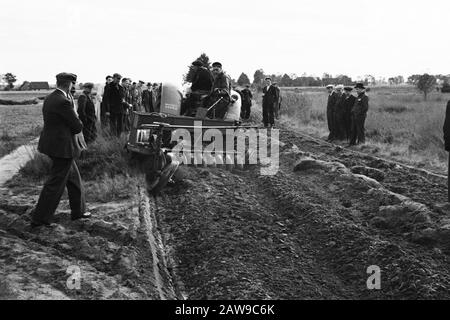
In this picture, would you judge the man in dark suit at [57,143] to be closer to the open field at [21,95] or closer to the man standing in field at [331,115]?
the man standing in field at [331,115]

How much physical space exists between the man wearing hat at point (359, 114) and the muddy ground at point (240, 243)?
5388 millimetres

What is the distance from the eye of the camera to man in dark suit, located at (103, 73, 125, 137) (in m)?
12.9

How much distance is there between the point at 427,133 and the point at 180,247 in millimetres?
12287

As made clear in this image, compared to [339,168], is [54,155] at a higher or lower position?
higher

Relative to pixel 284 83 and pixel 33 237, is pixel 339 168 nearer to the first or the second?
pixel 33 237

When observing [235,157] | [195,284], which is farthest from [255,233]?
[235,157]

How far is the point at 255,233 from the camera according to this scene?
643cm

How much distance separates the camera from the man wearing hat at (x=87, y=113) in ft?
37.4

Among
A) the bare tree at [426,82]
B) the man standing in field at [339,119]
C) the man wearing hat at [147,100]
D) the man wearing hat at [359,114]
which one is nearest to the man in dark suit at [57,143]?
the man wearing hat at [147,100]

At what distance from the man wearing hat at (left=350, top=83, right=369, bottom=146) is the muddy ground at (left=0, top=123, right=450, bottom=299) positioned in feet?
17.7
